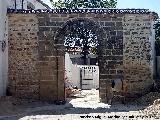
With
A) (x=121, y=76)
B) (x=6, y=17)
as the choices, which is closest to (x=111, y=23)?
(x=121, y=76)

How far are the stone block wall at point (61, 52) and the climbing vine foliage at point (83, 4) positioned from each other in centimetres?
1719

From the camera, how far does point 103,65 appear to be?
15492mm

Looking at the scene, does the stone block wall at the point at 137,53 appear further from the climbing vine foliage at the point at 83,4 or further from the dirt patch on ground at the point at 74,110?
the climbing vine foliage at the point at 83,4

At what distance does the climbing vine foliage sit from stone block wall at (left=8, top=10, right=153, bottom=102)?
17.2 metres

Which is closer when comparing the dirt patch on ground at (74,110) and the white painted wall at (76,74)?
the dirt patch on ground at (74,110)

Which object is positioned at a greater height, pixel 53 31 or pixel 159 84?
pixel 53 31

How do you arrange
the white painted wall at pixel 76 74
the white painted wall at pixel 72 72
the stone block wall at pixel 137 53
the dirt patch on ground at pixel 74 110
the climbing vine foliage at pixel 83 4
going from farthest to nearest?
the climbing vine foliage at pixel 83 4 < the white painted wall at pixel 76 74 < the white painted wall at pixel 72 72 < the stone block wall at pixel 137 53 < the dirt patch on ground at pixel 74 110

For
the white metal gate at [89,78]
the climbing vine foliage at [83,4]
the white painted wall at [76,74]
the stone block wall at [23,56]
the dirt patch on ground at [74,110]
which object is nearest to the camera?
the dirt patch on ground at [74,110]

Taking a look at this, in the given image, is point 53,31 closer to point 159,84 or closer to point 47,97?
point 47,97

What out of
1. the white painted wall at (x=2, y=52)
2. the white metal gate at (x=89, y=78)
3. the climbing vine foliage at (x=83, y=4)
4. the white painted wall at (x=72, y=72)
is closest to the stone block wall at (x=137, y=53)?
the white painted wall at (x=2, y=52)

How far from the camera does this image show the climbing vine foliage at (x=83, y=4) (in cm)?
3297

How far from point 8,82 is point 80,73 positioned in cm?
913

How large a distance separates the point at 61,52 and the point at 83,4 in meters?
18.4

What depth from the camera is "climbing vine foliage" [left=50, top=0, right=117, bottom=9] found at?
108ft
